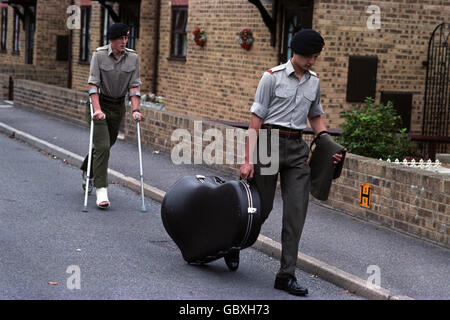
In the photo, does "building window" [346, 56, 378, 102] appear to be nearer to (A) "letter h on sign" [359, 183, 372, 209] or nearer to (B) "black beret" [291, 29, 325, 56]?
(A) "letter h on sign" [359, 183, 372, 209]

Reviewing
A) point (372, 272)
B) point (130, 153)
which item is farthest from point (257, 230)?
point (130, 153)

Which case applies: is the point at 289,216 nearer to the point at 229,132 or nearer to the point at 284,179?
the point at 284,179

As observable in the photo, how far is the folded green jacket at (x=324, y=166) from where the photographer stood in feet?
21.5

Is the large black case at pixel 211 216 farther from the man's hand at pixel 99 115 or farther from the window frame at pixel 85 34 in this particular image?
the window frame at pixel 85 34

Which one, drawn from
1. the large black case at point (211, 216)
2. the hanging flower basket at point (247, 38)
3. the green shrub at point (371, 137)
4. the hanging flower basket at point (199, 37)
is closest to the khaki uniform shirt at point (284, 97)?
the large black case at point (211, 216)

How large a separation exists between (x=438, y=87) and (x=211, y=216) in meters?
10.5

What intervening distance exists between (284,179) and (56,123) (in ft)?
42.4

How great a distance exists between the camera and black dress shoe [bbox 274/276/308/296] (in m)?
6.39

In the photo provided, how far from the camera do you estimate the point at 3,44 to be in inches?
1403

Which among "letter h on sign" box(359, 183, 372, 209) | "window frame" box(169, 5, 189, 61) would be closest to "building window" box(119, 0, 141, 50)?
"window frame" box(169, 5, 189, 61)

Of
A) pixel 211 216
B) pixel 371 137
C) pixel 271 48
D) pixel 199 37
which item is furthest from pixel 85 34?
pixel 211 216

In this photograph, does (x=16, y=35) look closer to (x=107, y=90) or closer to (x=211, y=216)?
(x=107, y=90)

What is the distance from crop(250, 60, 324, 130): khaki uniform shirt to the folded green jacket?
23 centimetres

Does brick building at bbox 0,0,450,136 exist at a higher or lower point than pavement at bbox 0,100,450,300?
higher
